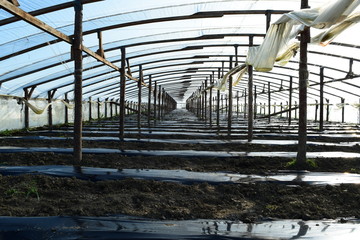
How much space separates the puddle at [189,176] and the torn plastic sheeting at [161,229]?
1502mm

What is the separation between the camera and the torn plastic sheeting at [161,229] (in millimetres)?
2613

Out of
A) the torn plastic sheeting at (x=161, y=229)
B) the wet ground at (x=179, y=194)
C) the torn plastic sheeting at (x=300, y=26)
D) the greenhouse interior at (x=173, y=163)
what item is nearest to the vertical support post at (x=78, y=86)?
the greenhouse interior at (x=173, y=163)

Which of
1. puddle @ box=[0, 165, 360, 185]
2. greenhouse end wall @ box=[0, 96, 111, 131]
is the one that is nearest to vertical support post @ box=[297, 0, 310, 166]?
puddle @ box=[0, 165, 360, 185]

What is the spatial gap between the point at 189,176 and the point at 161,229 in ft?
6.52

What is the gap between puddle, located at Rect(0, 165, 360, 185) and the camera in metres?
4.58

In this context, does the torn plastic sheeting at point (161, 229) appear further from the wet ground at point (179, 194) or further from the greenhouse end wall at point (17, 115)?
the greenhouse end wall at point (17, 115)

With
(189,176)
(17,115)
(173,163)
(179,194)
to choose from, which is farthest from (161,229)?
(17,115)

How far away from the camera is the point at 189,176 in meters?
4.74

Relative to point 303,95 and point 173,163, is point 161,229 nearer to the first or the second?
point 173,163

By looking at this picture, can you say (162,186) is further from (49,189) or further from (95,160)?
(95,160)

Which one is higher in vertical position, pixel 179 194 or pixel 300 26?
pixel 300 26

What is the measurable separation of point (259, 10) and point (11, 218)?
678cm

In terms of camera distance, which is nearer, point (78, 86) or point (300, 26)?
point (300, 26)

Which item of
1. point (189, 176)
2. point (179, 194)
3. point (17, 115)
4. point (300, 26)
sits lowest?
point (179, 194)
